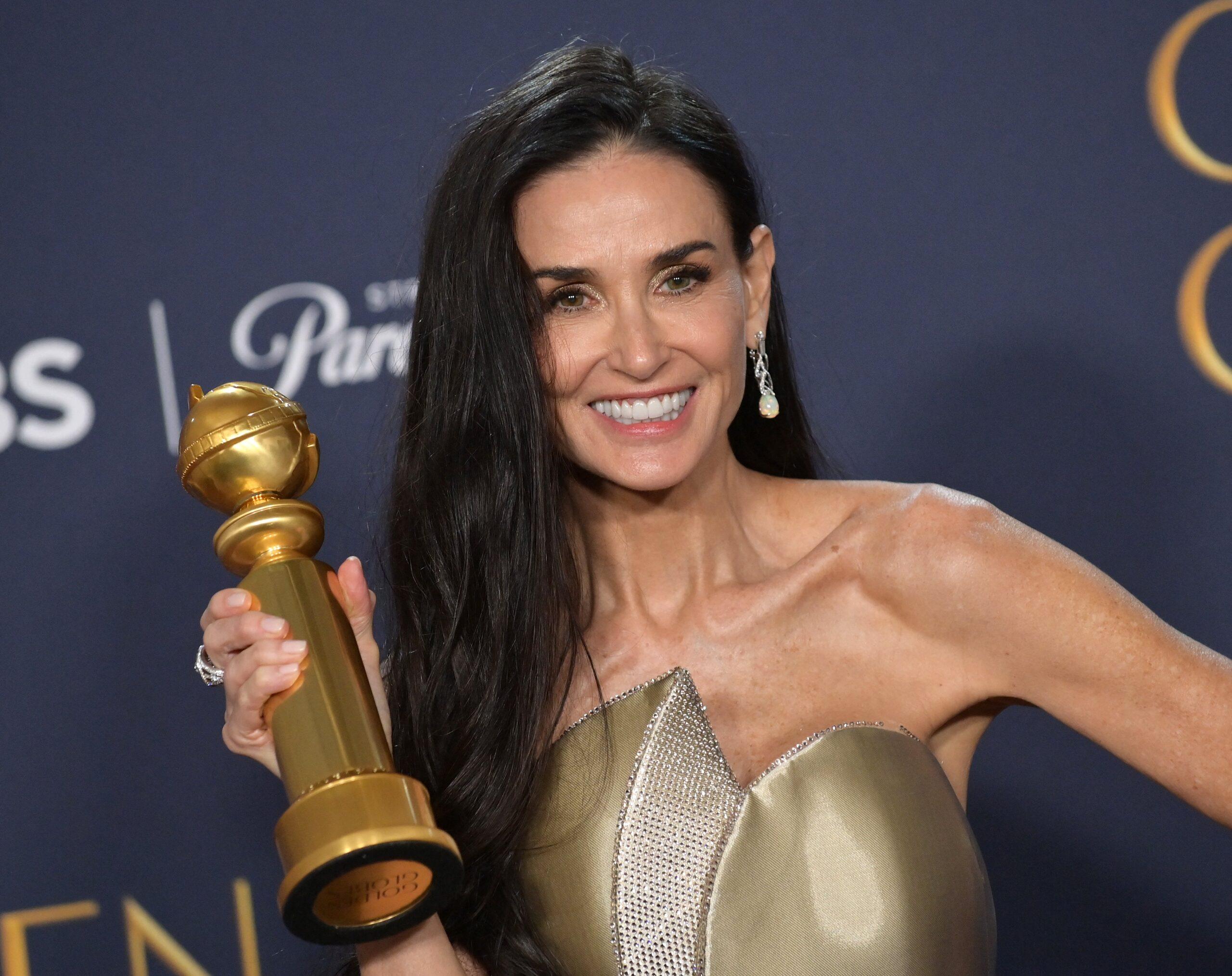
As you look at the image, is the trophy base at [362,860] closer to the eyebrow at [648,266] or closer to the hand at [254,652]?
the hand at [254,652]

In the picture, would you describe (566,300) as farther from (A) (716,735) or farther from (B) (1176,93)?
(B) (1176,93)

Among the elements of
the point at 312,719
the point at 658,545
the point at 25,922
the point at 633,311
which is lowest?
the point at 25,922

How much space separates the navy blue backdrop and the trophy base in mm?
1422

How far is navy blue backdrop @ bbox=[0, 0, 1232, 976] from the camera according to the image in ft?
7.89

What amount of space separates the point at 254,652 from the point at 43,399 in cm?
145

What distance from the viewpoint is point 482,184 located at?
163 centimetres

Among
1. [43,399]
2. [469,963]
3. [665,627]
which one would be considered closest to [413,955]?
[469,963]

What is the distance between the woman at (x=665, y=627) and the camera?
1.51m

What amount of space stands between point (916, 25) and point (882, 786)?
4.72 feet

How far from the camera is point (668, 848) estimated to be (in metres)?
1.54

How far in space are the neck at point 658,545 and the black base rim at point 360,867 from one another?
73cm

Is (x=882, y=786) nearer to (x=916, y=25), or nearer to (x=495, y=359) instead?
(x=495, y=359)

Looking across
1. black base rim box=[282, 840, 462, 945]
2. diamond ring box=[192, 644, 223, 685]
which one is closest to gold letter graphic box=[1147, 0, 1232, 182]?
diamond ring box=[192, 644, 223, 685]

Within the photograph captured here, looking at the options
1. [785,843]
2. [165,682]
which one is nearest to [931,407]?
[785,843]
